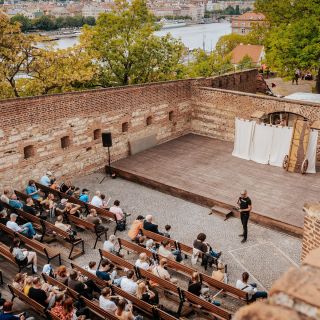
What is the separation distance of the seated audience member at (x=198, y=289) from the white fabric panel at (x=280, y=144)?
30.6ft

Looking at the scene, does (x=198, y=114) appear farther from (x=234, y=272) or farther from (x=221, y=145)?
(x=234, y=272)

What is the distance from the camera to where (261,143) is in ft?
56.5

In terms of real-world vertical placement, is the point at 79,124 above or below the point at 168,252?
above

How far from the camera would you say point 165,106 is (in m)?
19.5

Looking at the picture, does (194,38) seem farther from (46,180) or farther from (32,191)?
(32,191)

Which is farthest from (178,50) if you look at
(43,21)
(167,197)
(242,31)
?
(242,31)

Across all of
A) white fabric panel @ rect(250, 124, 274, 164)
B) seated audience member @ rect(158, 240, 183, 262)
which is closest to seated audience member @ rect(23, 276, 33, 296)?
seated audience member @ rect(158, 240, 183, 262)

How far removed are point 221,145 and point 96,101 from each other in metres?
6.64

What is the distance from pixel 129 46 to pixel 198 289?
20164mm

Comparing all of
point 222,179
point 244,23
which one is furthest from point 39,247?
point 244,23

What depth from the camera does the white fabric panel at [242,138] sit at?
17.6 metres

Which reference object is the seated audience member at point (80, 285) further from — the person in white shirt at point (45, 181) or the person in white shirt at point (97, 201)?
the person in white shirt at point (45, 181)

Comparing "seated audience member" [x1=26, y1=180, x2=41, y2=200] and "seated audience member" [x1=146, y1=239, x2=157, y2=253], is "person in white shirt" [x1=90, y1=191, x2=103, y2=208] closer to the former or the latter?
"seated audience member" [x1=26, y1=180, x2=41, y2=200]

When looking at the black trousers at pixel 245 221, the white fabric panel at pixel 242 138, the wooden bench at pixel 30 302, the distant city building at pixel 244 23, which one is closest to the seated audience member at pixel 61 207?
the wooden bench at pixel 30 302
